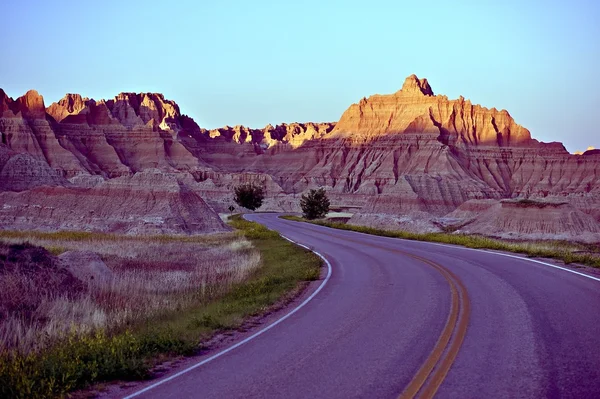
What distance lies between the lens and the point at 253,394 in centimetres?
750

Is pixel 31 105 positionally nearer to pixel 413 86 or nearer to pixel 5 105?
pixel 5 105

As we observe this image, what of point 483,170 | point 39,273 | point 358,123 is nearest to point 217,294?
point 39,273

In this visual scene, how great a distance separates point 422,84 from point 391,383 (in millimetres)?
A: 199677

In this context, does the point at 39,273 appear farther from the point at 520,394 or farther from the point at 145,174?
the point at 145,174

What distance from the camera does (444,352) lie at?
903cm

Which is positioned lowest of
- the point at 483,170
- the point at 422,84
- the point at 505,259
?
the point at 505,259

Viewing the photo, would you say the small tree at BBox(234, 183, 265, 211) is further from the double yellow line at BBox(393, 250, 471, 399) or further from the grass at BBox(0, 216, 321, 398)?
the double yellow line at BBox(393, 250, 471, 399)

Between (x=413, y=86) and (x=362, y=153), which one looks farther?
(x=413, y=86)

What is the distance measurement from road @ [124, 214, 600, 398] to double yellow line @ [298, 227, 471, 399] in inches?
0.7

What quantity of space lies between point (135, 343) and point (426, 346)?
14.5 feet

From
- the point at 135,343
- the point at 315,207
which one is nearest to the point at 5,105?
the point at 315,207

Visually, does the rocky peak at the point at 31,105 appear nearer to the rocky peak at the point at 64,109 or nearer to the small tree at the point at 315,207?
the rocky peak at the point at 64,109

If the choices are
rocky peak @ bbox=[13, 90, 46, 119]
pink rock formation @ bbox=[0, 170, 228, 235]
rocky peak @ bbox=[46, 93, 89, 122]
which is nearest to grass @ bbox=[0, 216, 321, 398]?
pink rock formation @ bbox=[0, 170, 228, 235]

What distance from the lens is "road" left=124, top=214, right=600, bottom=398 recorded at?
7598mm
